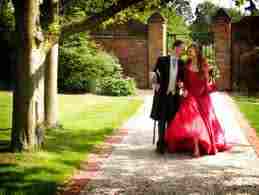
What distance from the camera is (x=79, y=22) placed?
8133mm

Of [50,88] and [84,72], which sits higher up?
[50,88]

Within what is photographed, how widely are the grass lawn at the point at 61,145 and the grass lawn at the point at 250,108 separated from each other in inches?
119

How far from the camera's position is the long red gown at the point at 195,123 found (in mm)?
8141

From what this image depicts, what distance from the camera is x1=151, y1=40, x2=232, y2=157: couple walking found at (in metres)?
8.16

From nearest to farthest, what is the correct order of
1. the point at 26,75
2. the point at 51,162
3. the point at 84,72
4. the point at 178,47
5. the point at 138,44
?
the point at 51,162 < the point at 26,75 < the point at 178,47 < the point at 84,72 < the point at 138,44

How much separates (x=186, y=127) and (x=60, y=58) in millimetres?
13190

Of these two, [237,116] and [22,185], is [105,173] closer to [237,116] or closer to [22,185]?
[22,185]

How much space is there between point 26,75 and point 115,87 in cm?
1245

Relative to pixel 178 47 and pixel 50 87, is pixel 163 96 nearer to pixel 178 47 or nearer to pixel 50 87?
pixel 178 47

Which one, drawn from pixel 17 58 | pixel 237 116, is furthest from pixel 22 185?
pixel 237 116

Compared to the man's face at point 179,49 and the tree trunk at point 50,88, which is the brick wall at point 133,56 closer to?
the tree trunk at point 50,88

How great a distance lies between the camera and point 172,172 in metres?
7.00

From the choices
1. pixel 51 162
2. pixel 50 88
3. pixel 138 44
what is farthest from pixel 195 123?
pixel 138 44

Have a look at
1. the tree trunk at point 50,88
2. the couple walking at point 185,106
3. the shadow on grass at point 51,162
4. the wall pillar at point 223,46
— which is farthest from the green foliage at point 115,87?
the couple walking at point 185,106
